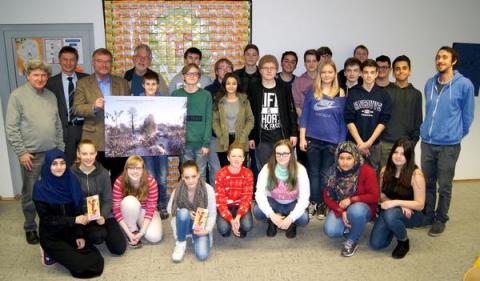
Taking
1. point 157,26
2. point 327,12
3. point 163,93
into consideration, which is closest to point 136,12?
point 157,26

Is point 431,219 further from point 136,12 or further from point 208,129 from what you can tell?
point 136,12

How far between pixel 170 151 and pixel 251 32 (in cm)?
200

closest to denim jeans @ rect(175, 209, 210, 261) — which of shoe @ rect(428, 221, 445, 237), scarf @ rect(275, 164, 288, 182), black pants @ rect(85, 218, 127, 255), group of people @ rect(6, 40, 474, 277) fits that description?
group of people @ rect(6, 40, 474, 277)

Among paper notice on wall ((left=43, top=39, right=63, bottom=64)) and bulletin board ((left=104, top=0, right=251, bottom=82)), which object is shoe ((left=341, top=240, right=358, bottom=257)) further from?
paper notice on wall ((left=43, top=39, right=63, bottom=64))

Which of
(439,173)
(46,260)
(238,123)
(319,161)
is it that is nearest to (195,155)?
(238,123)

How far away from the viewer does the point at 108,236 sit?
3.21 m

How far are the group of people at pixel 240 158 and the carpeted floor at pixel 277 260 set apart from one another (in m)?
0.11

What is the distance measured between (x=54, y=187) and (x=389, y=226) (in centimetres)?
279

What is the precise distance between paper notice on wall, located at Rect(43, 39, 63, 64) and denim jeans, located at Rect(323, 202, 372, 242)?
3659 millimetres

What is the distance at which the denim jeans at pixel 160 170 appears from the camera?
12.9ft

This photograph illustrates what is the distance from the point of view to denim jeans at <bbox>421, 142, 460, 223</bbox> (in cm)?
357

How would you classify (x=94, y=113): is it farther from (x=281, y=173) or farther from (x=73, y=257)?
(x=281, y=173)

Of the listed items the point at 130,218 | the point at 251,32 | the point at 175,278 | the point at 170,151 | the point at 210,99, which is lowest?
the point at 175,278

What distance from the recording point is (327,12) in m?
4.88
